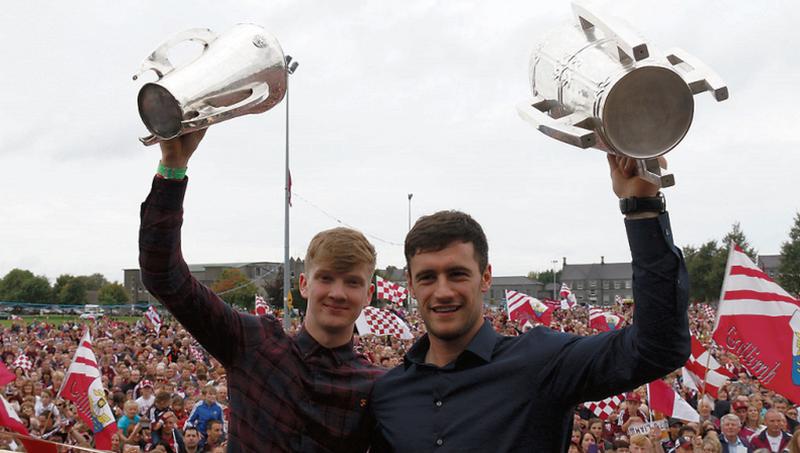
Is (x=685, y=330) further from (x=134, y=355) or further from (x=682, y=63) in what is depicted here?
(x=134, y=355)

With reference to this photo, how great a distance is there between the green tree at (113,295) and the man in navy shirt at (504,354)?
414 feet

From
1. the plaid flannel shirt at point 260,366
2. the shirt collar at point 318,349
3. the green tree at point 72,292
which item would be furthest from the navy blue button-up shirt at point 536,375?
the green tree at point 72,292

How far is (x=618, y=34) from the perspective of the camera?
196 centimetres

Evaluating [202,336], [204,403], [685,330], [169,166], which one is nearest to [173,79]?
[169,166]

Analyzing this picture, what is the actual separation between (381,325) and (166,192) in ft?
57.3

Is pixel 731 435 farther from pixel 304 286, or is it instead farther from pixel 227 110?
pixel 227 110

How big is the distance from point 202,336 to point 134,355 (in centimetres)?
1965

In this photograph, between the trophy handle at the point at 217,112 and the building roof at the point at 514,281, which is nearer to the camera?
the trophy handle at the point at 217,112

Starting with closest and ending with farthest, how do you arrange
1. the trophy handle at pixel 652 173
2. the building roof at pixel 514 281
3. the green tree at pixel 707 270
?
the trophy handle at pixel 652 173 → the green tree at pixel 707 270 → the building roof at pixel 514 281

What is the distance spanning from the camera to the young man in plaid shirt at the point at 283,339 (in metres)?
2.77

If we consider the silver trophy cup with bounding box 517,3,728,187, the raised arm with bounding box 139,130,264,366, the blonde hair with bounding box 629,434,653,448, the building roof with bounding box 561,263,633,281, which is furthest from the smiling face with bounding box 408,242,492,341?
the building roof with bounding box 561,263,633,281

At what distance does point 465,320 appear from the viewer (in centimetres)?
253

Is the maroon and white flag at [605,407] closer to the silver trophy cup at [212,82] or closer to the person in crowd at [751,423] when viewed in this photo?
the person in crowd at [751,423]

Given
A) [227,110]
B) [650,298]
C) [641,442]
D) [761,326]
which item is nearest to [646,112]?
[650,298]
